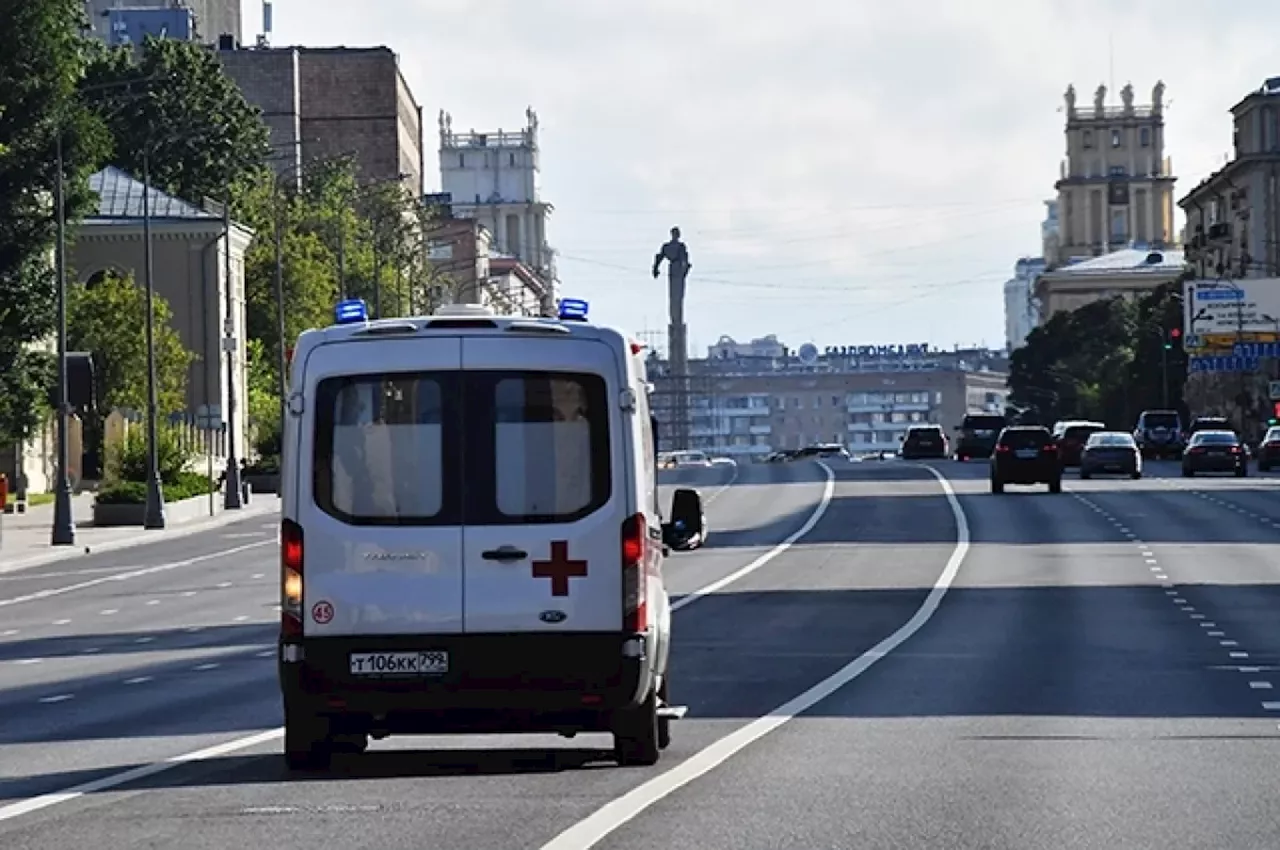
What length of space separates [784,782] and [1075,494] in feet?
202

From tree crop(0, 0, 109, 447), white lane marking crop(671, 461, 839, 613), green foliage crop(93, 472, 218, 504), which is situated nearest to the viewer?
white lane marking crop(671, 461, 839, 613)

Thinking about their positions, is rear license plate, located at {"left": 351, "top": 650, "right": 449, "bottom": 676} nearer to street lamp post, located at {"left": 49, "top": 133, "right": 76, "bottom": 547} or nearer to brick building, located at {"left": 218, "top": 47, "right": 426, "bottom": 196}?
street lamp post, located at {"left": 49, "top": 133, "right": 76, "bottom": 547}

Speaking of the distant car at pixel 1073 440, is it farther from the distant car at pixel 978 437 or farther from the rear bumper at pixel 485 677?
the rear bumper at pixel 485 677

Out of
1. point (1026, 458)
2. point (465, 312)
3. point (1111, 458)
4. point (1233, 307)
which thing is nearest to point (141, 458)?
point (1026, 458)

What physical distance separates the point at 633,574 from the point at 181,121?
110 m

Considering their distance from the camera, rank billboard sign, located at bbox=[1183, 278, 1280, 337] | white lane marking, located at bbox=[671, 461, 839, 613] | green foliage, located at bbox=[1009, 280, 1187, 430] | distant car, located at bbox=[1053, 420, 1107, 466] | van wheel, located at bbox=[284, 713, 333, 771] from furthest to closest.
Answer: green foliage, located at bbox=[1009, 280, 1187, 430] < billboard sign, located at bbox=[1183, 278, 1280, 337] < distant car, located at bbox=[1053, 420, 1107, 466] < white lane marking, located at bbox=[671, 461, 839, 613] < van wheel, located at bbox=[284, 713, 333, 771]

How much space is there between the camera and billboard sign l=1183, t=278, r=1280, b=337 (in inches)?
4835

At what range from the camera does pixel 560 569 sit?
1512cm

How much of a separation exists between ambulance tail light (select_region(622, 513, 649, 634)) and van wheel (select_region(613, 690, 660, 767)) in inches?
20.0

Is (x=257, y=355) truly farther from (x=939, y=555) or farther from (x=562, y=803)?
(x=562, y=803)

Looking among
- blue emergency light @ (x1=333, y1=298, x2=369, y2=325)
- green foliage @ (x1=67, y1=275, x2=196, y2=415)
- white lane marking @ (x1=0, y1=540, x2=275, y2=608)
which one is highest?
green foliage @ (x1=67, y1=275, x2=196, y2=415)

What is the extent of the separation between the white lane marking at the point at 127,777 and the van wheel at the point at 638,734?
96.5 inches

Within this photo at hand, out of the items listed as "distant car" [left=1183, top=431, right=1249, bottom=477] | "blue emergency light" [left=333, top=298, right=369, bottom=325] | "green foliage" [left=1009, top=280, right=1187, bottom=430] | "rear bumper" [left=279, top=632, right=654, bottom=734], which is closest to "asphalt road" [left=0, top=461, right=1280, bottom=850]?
"rear bumper" [left=279, top=632, right=654, bottom=734]

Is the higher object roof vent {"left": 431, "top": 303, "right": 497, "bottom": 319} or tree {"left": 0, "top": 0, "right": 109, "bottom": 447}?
tree {"left": 0, "top": 0, "right": 109, "bottom": 447}
